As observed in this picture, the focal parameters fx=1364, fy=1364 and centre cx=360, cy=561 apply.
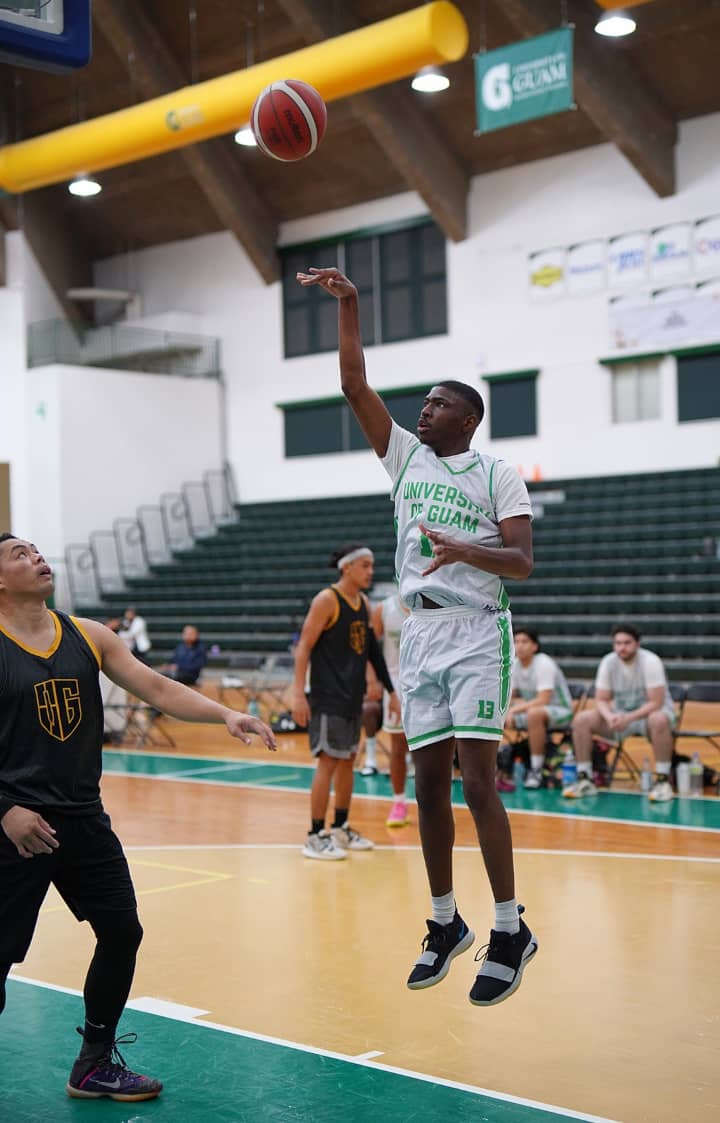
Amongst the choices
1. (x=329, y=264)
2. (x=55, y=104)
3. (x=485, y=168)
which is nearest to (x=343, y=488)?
(x=329, y=264)

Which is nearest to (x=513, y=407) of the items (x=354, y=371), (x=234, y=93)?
(x=234, y=93)

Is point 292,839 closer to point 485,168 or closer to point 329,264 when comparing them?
point 485,168

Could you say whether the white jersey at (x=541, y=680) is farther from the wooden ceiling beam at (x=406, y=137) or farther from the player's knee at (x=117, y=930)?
the wooden ceiling beam at (x=406, y=137)

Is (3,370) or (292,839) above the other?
(3,370)

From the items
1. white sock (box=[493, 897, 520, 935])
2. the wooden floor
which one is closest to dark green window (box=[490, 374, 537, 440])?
the wooden floor

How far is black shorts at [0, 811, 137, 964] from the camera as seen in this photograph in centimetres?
391

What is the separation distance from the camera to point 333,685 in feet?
26.2

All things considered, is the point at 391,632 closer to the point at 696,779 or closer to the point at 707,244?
the point at 696,779

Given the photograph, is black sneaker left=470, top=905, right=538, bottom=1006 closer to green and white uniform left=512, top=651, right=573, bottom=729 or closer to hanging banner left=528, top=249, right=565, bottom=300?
green and white uniform left=512, top=651, right=573, bottom=729

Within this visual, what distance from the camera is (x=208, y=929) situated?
6.23m

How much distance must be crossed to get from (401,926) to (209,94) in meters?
14.4

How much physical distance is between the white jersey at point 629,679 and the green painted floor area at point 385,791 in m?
0.69

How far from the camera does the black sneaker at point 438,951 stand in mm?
4266

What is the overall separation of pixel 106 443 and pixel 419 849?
17693 mm
